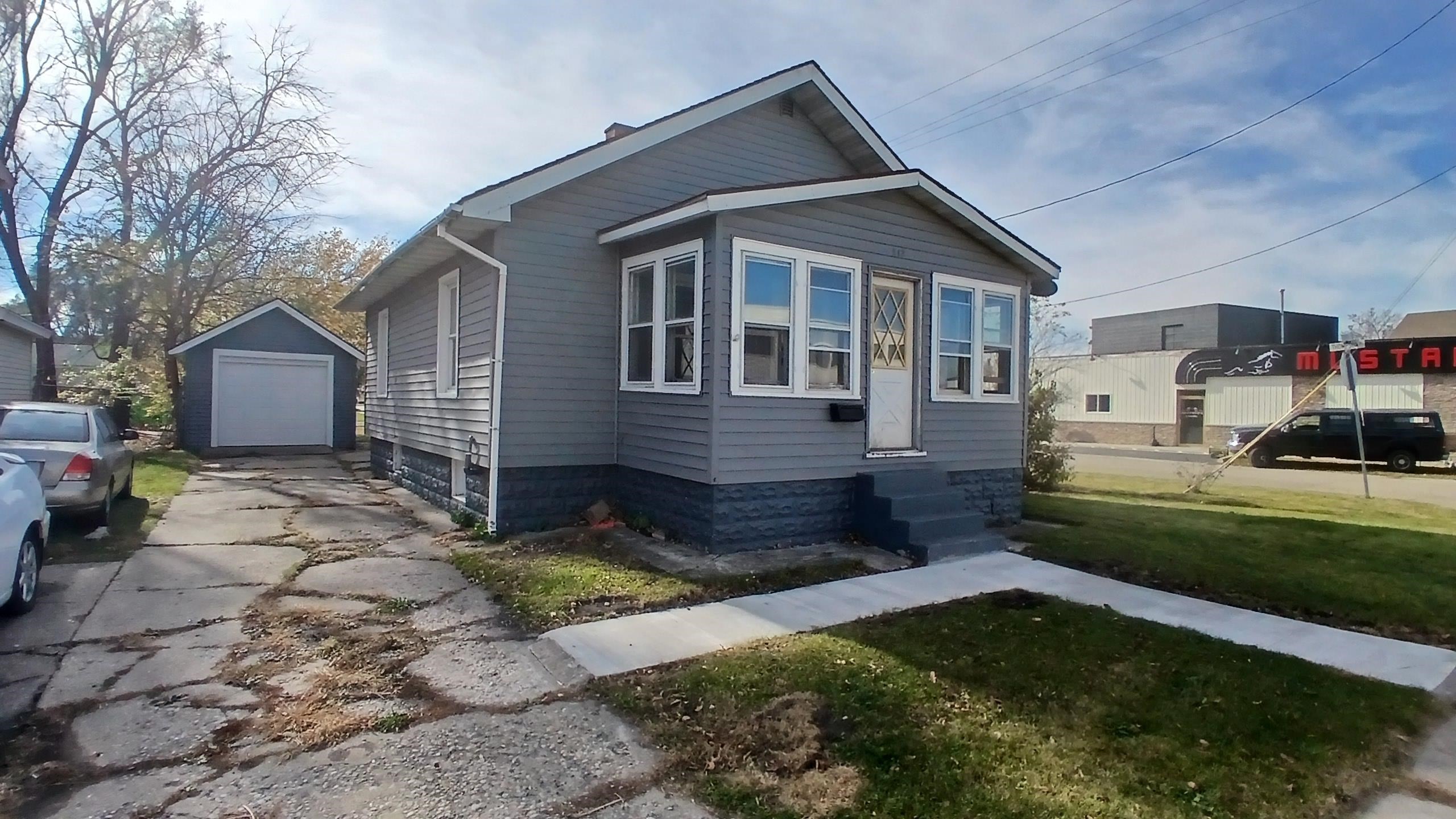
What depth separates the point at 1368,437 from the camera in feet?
73.7

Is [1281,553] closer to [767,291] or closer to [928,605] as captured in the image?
[928,605]

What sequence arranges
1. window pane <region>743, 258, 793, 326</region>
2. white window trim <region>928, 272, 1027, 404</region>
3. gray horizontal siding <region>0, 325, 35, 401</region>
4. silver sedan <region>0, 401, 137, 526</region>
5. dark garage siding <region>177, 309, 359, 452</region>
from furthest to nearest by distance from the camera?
dark garage siding <region>177, 309, 359, 452</region> < gray horizontal siding <region>0, 325, 35, 401</region> < white window trim <region>928, 272, 1027, 404</region> < silver sedan <region>0, 401, 137, 526</region> < window pane <region>743, 258, 793, 326</region>

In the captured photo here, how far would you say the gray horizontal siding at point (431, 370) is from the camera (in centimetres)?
885

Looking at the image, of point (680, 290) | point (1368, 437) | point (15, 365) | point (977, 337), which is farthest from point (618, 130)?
point (1368, 437)

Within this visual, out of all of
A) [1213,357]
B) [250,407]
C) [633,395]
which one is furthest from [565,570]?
[1213,357]

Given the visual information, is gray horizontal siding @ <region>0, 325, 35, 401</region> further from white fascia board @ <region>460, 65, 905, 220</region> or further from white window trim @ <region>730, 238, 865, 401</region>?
white window trim @ <region>730, 238, 865, 401</region>

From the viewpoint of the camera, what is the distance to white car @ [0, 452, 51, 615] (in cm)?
518

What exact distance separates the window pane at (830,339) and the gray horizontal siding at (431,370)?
343cm

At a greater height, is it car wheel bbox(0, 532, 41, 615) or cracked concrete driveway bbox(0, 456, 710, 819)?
car wheel bbox(0, 532, 41, 615)

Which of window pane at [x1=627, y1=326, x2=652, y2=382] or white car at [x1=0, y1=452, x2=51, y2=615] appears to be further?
window pane at [x1=627, y1=326, x2=652, y2=382]

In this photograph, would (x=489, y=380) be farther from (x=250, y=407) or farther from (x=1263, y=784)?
(x=250, y=407)

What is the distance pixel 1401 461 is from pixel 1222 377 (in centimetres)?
902

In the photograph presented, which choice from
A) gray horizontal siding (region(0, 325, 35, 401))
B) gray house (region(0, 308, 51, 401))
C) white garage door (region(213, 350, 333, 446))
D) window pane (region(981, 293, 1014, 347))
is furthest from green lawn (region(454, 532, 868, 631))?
gray horizontal siding (region(0, 325, 35, 401))

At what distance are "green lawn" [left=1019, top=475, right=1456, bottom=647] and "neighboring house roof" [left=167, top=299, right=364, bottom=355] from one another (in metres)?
16.0
